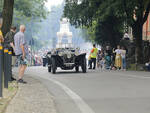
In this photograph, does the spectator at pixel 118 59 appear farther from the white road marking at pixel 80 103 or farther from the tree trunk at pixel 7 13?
the white road marking at pixel 80 103

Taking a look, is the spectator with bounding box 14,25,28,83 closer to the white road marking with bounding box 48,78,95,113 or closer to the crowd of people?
the white road marking with bounding box 48,78,95,113

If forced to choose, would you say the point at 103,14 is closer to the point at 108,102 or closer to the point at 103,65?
the point at 103,65

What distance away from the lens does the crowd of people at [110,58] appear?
27.5 metres

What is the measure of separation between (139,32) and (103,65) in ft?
20.1

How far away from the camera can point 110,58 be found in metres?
30.7

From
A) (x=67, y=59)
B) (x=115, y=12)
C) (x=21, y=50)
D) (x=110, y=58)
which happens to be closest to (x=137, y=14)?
(x=115, y=12)

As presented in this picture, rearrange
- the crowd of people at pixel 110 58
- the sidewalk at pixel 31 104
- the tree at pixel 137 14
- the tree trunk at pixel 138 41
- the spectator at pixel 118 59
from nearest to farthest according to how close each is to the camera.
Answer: the sidewalk at pixel 31 104
the tree at pixel 137 14
the crowd of people at pixel 110 58
the spectator at pixel 118 59
the tree trunk at pixel 138 41

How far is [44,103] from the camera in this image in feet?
25.7

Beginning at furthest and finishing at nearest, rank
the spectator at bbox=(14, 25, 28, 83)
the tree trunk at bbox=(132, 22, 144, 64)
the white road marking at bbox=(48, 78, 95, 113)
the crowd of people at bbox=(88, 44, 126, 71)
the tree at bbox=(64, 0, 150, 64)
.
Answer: the tree trunk at bbox=(132, 22, 144, 64), the crowd of people at bbox=(88, 44, 126, 71), the tree at bbox=(64, 0, 150, 64), the spectator at bbox=(14, 25, 28, 83), the white road marking at bbox=(48, 78, 95, 113)

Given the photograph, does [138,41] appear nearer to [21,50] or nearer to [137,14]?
[137,14]

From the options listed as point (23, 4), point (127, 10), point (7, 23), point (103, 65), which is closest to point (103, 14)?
point (127, 10)

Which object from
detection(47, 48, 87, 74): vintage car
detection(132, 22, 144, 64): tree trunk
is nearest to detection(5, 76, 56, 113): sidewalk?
detection(47, 48, 87, 74): vintage car

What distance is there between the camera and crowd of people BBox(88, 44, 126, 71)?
2745cm

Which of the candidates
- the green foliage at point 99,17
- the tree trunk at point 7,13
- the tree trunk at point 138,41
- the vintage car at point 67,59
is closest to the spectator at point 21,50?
the tree trunk at point 7,13
